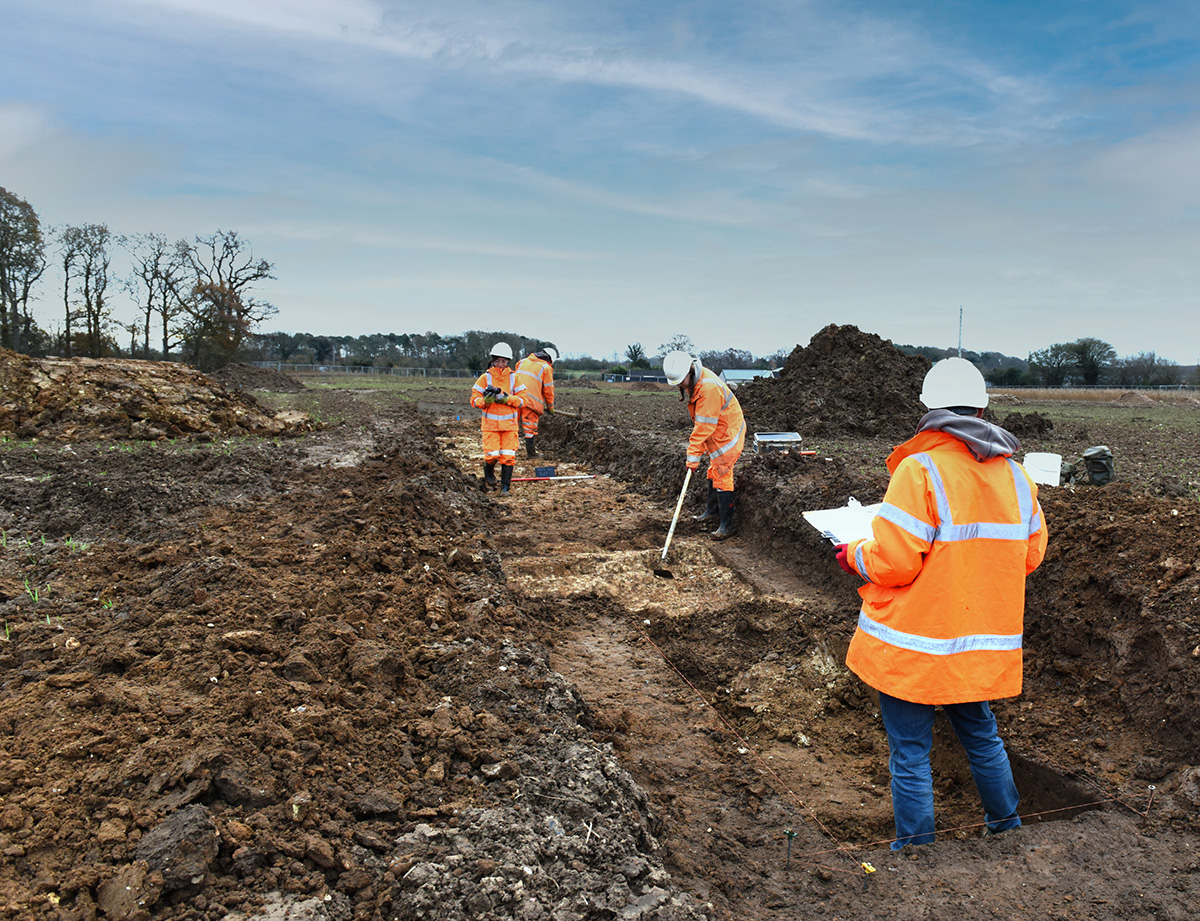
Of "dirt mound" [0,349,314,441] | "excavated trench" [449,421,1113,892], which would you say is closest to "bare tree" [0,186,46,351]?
"dirt mound" [0,349,314,441]

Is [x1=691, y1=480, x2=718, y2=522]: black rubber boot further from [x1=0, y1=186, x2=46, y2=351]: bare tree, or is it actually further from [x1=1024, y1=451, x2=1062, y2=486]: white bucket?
[x1=0, y1=186, x2=46, y2=351]: bare tree

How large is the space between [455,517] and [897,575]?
5500 mm

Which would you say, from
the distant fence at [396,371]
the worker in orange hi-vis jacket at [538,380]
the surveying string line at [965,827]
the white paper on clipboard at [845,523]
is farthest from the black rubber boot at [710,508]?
the distant fence at [396,371]

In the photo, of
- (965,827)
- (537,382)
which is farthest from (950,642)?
(537,382)

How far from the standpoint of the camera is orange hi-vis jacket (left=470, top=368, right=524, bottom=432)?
9648 mm

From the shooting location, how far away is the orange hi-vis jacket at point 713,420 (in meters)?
7.70

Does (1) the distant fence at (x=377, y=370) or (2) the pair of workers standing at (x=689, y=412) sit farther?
(1) the distant fence at (x=377, y=370)

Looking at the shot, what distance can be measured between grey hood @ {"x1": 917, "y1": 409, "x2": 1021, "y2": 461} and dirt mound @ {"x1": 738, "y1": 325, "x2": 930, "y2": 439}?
1413 centimetres

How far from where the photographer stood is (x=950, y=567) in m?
2.93

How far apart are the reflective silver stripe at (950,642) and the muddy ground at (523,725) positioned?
892mm

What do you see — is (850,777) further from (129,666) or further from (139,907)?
(129,666)

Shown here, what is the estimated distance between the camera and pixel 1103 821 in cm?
336

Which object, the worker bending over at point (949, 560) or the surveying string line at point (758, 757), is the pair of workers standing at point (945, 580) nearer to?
the worker bending over at point (949, 560)

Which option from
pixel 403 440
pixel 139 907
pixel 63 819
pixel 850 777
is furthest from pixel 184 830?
pixel 403 440
